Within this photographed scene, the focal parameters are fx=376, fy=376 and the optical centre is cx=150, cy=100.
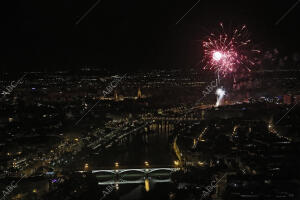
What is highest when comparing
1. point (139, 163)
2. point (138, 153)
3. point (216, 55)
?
point (216, 55)

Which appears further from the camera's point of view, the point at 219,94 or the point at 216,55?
the point at 219,94

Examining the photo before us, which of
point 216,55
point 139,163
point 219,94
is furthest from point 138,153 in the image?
point 219,94

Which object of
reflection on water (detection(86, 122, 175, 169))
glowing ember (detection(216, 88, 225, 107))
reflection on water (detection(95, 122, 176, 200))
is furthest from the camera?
glowing ember (detection(216, 88, 225, 107))

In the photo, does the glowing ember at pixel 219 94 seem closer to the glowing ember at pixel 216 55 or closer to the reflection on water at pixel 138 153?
the reflection on water at pixel 138 153

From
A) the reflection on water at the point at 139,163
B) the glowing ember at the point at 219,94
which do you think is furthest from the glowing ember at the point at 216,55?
the glowing ember at the point at 219,94

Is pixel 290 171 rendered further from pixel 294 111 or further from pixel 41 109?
pixel 41 109

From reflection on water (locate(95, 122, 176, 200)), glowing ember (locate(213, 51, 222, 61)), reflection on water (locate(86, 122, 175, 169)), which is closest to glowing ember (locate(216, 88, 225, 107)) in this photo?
A: reflection on water (locate(86, 122, 175, 169))

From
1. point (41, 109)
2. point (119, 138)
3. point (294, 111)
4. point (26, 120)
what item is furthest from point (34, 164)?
point (294, 111)

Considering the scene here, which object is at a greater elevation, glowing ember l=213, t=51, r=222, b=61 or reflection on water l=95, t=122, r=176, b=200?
glowing ember l=213, t=51, r=222, b=61

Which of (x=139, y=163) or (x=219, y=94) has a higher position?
(x=219, y=94)

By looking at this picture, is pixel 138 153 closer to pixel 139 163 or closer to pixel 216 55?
pixel 139 163

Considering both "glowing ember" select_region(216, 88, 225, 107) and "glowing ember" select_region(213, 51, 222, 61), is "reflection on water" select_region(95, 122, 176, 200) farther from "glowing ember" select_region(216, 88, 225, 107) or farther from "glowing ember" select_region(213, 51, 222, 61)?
"glowing ember" select_region(216, 88, 225, 107)
